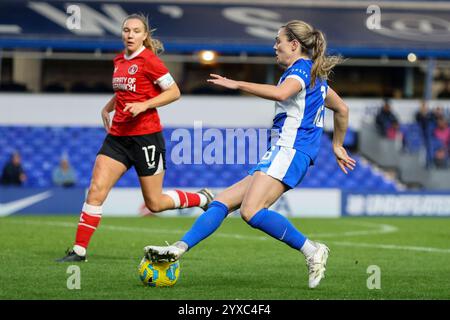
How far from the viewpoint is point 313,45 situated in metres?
8.17

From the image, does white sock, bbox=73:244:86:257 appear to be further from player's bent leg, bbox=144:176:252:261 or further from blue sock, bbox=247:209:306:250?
blue sock, bbox=247:209:306:250

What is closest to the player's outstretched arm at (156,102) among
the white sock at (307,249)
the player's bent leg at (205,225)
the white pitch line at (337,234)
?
the player's bent leg at (205,225)

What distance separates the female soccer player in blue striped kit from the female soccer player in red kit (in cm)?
163

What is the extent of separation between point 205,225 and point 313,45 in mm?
1705

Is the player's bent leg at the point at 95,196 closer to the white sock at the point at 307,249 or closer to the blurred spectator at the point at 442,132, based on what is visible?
the white sock at the point at 307,249

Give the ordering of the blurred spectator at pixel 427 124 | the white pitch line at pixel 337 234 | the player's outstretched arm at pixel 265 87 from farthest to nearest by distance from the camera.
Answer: the blurred spectator at pixel 427 124
the white pitch line at pixel 337 234
the player's outstretched arm at pixel 265 87

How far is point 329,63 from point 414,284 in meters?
2.03

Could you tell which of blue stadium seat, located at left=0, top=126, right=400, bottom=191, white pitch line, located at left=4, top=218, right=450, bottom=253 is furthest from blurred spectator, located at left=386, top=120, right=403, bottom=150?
white pitch line, located at left=4, top=218, right=450, bottom=253

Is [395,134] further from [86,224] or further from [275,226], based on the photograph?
[275,226]

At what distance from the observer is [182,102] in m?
28.8

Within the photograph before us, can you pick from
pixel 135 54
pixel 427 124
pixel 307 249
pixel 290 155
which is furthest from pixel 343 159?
pixel 427 124

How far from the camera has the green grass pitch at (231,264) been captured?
25.2 feet
